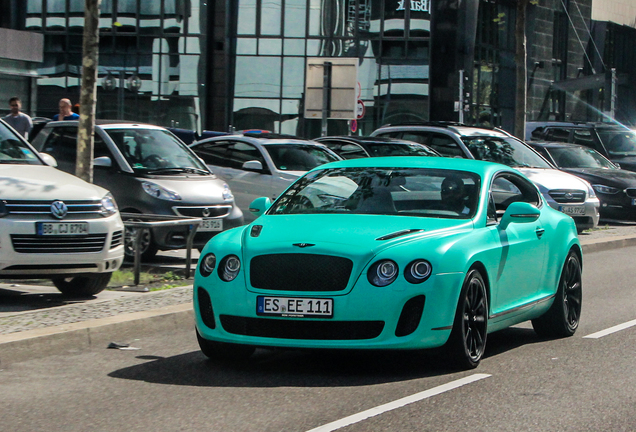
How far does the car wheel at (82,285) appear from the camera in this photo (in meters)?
9.70

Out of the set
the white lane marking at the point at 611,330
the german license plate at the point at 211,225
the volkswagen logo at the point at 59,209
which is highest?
the volkswagen logo at the point at 59,209

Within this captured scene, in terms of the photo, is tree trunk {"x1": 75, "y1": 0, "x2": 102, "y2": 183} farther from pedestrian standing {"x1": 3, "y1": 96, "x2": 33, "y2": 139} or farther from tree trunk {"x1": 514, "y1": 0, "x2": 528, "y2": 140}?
tree trunk {"x1": 514, "y1": 0, "x2": 528, "y2": 140}

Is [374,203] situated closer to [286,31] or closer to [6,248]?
[6,248]

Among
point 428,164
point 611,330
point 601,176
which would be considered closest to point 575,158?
point 601,176

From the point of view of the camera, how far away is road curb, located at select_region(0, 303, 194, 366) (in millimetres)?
7219

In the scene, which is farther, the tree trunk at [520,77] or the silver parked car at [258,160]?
the tree trunk at [520,77]

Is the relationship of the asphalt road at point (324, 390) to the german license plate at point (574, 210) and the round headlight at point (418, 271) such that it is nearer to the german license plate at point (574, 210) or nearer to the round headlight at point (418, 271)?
the round headlight at point (418, 271)

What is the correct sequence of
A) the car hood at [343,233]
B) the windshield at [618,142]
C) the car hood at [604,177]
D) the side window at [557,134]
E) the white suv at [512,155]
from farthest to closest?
1. the windshield at [618,142]
2. the side window at [557,134]
3. the car hood at [604,177]
4. the white suv at [512,155]
5. the car hood at [343,233]

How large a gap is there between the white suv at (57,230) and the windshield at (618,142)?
59.4 feet

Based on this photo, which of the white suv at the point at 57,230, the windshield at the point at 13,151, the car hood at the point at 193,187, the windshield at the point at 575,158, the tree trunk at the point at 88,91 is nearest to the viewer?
the white suv at the point at 57,230

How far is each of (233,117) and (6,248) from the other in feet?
116

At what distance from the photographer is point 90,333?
25.7 feet

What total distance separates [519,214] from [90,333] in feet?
10.7

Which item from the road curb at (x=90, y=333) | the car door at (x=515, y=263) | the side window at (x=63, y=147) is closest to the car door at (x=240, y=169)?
the side window at (x=63, y=147)
